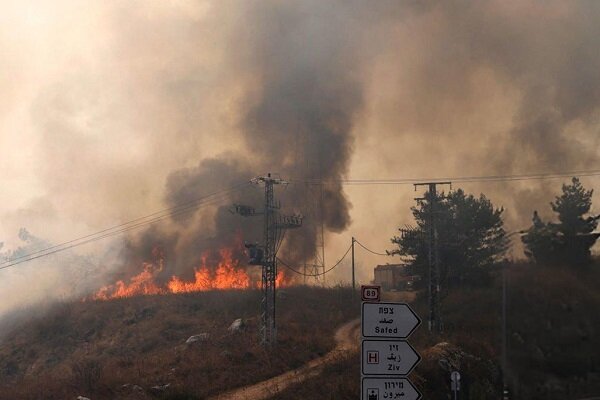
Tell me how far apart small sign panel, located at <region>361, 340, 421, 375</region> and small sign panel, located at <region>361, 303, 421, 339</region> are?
0.14 meters

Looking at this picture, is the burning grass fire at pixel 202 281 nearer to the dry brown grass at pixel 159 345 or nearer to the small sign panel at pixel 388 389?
the dry brown grass at pixel 159 345

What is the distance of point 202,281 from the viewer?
7138 cm

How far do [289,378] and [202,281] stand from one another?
35.4 meters

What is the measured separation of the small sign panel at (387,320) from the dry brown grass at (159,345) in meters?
26.4

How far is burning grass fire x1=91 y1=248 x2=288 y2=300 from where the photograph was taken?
232 ft

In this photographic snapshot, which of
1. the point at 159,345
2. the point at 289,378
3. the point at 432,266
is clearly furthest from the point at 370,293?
the point at 159,345

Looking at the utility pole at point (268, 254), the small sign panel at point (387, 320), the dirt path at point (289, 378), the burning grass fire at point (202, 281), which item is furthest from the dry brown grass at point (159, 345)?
the small sign panel at point (387, 320)

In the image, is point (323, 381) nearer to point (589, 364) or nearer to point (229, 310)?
point (589, 364)

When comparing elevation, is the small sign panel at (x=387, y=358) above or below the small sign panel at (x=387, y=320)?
below

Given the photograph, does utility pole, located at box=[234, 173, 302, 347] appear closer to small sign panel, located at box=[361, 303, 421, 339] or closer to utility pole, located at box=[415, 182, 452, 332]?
utility pole, located at box=[415, 182, 452, 332]

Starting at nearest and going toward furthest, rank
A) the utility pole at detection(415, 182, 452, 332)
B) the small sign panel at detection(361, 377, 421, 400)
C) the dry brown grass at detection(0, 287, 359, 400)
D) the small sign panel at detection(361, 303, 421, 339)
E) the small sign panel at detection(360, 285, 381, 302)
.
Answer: the small sign panel at detection(361, 377, 421, 400) < the small sign panel at detection(361, 303, 421, 339) < the small sign panel at detection(360, 285, 381, 302) < the dry brown grass at detection(0, 287, 359, 400) < the utility pole at detection(415, 182, 452, 332)

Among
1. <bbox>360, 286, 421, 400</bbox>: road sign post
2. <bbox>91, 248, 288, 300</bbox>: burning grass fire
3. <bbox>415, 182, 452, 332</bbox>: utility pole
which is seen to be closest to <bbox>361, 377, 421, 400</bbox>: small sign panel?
<bbox>360, 286, 421, 400</bbox>: road sign post

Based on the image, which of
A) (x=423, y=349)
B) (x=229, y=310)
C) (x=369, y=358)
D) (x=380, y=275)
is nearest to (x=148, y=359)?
(x=229, y=310)

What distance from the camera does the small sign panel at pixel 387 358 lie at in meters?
8.91
